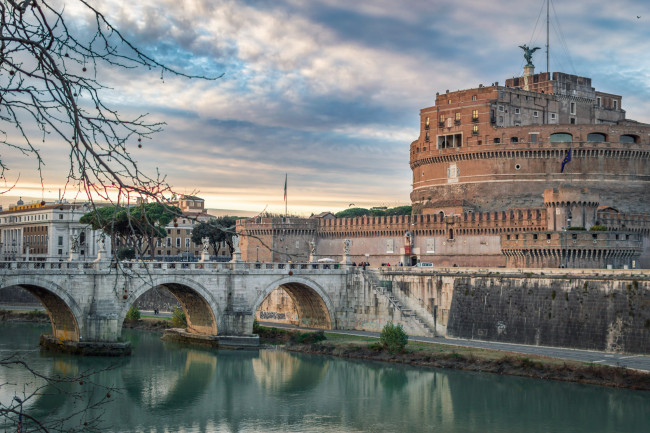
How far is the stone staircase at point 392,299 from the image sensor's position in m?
43.8

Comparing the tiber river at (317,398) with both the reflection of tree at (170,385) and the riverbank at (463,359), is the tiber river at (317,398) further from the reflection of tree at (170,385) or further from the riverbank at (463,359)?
the riverbank at (463,359)

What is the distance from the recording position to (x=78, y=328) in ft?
124

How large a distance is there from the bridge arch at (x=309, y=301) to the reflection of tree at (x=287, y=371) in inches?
247

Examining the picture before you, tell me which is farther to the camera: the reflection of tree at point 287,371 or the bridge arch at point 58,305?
the bridge arch at point 58,305

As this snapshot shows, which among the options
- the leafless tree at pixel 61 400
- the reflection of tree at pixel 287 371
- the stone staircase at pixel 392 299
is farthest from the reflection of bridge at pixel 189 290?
the leafless tree at pixel 61 400

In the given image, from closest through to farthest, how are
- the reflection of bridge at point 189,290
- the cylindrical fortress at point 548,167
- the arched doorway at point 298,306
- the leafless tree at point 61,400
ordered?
the leafless tree at point 61,400 → the reflection of bridge at point 189,290 → the arched doorway at point 298,306 → the cylindrical fortress at point 548,167

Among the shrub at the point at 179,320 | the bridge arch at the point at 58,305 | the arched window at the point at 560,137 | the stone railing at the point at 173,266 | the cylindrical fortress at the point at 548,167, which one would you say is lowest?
the shrub at the point at 179,320

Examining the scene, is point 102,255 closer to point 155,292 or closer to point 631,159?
point 155,292

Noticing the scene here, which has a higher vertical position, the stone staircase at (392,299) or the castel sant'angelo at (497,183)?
the castel sant'angelo at (497,183)

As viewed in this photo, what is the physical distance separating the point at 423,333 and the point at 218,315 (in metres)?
11.5

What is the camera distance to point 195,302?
43.7 meters

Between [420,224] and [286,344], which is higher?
[420,224]

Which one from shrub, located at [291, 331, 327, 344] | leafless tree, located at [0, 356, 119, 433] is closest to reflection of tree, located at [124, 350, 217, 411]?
leafless tree, located at [0, 356, 119, 433]

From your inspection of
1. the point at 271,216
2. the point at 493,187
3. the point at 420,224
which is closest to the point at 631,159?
the point at 493,187
